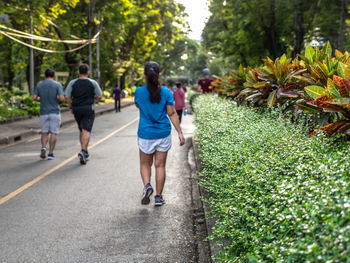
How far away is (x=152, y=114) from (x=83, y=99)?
3775 millimetres

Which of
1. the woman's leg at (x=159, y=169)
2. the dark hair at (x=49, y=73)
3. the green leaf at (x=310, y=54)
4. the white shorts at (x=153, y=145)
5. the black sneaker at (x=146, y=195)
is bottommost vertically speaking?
the black sneaker at (x=146, y=195)

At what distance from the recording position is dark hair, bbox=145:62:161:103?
5468 millimetres

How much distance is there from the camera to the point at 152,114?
221 inches

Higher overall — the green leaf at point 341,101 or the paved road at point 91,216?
the green leaf at point 341,101

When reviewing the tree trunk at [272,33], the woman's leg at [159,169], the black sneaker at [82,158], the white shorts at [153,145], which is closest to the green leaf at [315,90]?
the white shorts at [153,145]

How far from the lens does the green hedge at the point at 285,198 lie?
2104mm

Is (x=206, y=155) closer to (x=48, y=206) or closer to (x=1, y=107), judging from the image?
(x=48, y=206)

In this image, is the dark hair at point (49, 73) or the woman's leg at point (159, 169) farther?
the dark hair at point (49, 73)

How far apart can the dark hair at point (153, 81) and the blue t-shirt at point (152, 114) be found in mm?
92

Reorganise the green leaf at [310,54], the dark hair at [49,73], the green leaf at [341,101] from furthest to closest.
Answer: the dark hair at [49,73], the green leaf at [310,54], the green leaf at [341,101]

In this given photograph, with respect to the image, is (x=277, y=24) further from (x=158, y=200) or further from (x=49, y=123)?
(x=158, y=200)

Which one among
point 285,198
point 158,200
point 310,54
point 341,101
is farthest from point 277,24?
point 285,198

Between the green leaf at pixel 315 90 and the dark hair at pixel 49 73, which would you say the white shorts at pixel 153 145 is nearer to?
the green leaf at pixel 315 90

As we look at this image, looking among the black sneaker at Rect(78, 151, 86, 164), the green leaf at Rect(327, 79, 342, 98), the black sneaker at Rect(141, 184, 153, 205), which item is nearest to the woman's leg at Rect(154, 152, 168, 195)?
the black sneaker at Rect(141, 184, 153, 205)
